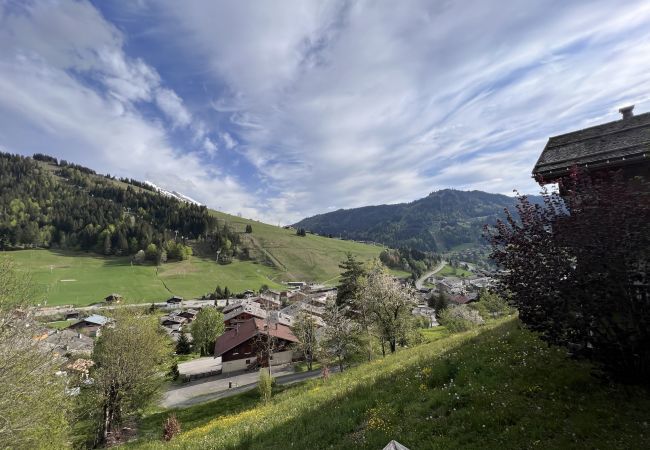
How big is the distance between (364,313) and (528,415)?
3819 centimetres

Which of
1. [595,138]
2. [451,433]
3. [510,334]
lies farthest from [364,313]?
[451,433]

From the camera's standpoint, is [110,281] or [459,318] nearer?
[459,318]

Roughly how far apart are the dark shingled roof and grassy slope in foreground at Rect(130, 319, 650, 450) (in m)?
7.64

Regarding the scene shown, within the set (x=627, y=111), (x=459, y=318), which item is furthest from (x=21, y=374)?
(x=459, y=318)

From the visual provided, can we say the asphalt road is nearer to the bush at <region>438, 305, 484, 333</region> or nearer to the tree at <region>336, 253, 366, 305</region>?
the tree at <region>336, 253, 366, 305</region>

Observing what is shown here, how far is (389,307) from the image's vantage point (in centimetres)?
4397

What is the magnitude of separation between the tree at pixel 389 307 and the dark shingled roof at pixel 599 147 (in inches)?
1167

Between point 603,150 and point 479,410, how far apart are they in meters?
12.4

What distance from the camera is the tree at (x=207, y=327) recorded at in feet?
314

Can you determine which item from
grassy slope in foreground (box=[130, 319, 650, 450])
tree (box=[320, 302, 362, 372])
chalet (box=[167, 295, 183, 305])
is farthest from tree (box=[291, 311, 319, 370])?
chalet (box=[167, 295, 183, 305])

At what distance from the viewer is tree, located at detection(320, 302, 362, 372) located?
44.6 m

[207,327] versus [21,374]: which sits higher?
[21,374]

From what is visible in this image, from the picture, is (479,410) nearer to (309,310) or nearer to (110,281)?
(309,310)

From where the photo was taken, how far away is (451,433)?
8.77 metres
